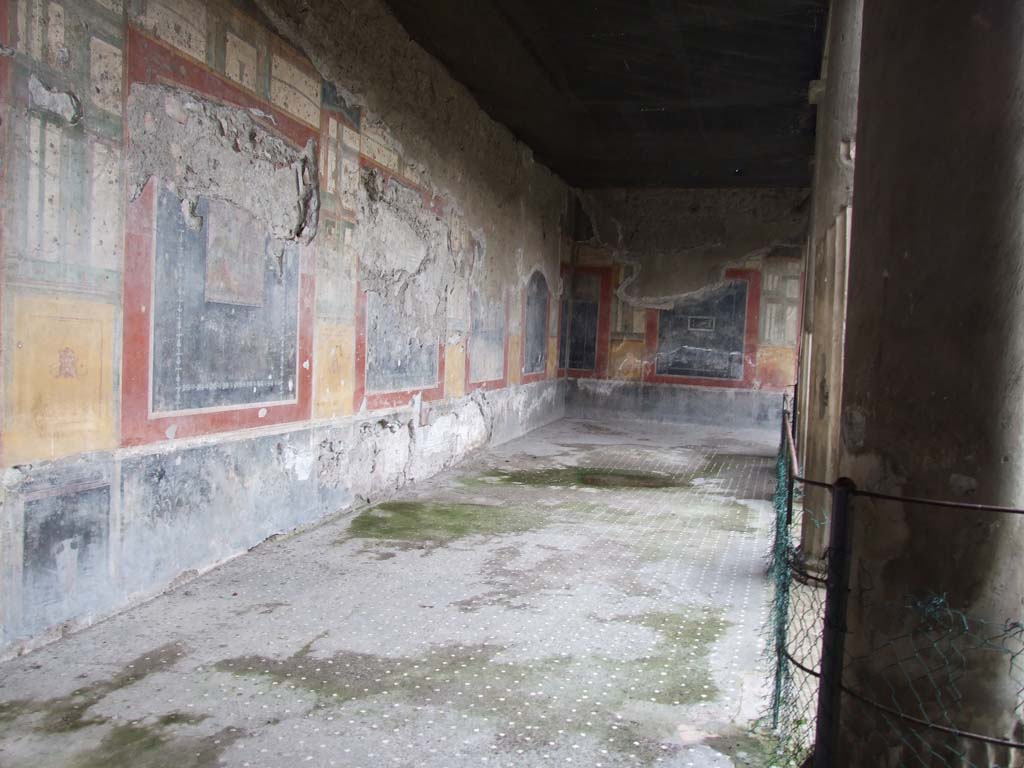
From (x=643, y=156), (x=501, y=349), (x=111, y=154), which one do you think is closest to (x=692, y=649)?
(x=111, y=154)

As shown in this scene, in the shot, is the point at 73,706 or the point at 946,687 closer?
the point at 946,687

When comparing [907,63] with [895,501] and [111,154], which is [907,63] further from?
[111,154]

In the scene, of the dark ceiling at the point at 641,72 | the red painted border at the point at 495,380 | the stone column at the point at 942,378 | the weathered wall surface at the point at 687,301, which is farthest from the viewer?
the weathered wall surface at the point at 687,301

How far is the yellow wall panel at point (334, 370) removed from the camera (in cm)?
503

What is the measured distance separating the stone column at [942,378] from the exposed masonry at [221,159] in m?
2.98

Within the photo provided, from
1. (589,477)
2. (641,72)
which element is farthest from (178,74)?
(589,477)

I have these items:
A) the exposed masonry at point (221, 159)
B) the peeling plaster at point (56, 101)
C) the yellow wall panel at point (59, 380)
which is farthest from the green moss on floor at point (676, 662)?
the peeling plaster at point (56, 101)

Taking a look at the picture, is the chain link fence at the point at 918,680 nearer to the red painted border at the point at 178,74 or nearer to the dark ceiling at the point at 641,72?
the red painted border at the point at 178,74

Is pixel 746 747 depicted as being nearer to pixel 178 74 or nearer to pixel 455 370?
pixel 178 74

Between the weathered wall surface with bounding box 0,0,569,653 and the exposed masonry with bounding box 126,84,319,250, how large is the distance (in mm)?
12

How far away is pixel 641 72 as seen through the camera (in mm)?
6938

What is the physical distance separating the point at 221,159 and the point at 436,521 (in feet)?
8.53

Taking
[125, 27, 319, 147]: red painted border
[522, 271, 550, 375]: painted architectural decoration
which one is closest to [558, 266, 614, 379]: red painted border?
[522, 271, 550, 375]: painted architectural decoration

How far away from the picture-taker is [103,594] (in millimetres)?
3320
